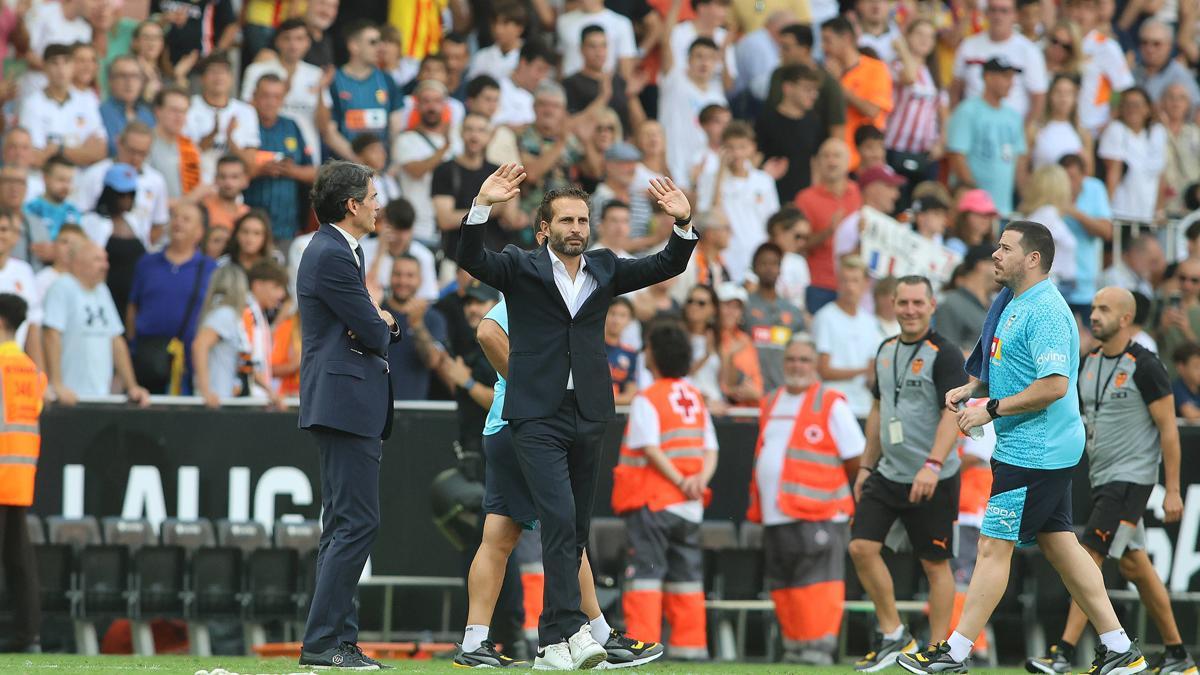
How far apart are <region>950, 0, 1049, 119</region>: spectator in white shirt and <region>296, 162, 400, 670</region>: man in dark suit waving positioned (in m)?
12.1

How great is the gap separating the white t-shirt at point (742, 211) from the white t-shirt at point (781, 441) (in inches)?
141

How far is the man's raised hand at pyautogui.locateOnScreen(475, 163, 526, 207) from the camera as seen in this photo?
8.83 metres

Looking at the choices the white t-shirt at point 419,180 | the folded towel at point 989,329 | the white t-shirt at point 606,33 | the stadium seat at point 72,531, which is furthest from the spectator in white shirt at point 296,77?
the folded towel at point 989,329

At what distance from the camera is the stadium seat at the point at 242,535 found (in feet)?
43.9

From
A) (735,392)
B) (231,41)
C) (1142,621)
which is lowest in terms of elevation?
(1142,621)

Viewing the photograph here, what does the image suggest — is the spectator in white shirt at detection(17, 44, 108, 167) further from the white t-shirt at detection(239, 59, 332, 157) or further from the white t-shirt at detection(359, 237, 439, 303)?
the white t-shirt at detection(359, 237, 439, 303)

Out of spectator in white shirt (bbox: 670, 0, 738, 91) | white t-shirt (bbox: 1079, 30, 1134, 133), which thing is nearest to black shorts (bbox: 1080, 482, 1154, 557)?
spectator in white shirt (bbox: 670, 0, 738, 91)

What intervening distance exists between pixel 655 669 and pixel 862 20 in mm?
11694

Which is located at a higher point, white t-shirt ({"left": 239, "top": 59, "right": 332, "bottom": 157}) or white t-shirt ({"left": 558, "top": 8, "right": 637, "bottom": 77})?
white t-shirt ({"left": 558, "top": 8, "right": 637, "bottom": 77})

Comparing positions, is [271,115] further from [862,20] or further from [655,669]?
[655,669]

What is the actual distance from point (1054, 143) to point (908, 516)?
8.98m

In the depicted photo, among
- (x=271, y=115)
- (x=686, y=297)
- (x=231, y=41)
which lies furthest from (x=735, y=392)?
(x=231, y=41)

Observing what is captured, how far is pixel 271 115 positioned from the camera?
Result: 16219 millimetres

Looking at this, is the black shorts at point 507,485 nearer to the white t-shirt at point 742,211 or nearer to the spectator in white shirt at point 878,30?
the white t-shirt at point 742,211
